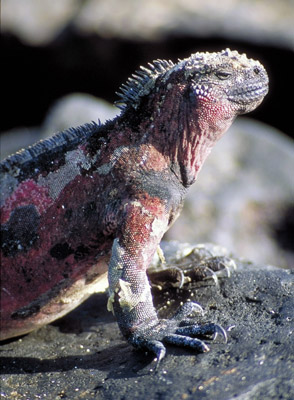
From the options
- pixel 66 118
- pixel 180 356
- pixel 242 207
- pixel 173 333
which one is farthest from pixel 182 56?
pixel 180 356

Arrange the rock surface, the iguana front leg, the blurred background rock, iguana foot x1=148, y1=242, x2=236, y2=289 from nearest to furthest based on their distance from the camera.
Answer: the rock surface → the iguana front leg → iguana foot x1=148, y1=242, x2=236, y2=289 → the blurred background rock

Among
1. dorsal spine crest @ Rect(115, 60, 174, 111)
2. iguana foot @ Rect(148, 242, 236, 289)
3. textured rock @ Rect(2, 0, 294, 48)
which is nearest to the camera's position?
dorsal spine crest @ Rect(115, 60, 174, 111)

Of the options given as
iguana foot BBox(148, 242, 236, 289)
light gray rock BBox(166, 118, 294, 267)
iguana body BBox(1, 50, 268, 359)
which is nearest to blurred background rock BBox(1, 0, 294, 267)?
light gray rock BBox(166, 118, 294, 267)

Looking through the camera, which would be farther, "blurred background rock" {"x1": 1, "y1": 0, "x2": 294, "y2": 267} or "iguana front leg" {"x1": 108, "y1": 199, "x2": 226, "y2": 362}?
"blurred background rock" {"x1": 1, "y1": 0, "x2": 294, "y2": 267}

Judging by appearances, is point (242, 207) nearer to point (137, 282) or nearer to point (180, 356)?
point (137, 282)

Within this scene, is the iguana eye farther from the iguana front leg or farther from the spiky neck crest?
the iguana front leg

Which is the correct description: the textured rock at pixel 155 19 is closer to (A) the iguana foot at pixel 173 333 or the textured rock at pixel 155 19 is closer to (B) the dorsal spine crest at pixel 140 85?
(B) the dorsal spine crest at pixel 140 85

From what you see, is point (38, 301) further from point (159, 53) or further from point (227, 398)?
point (159, 53)
